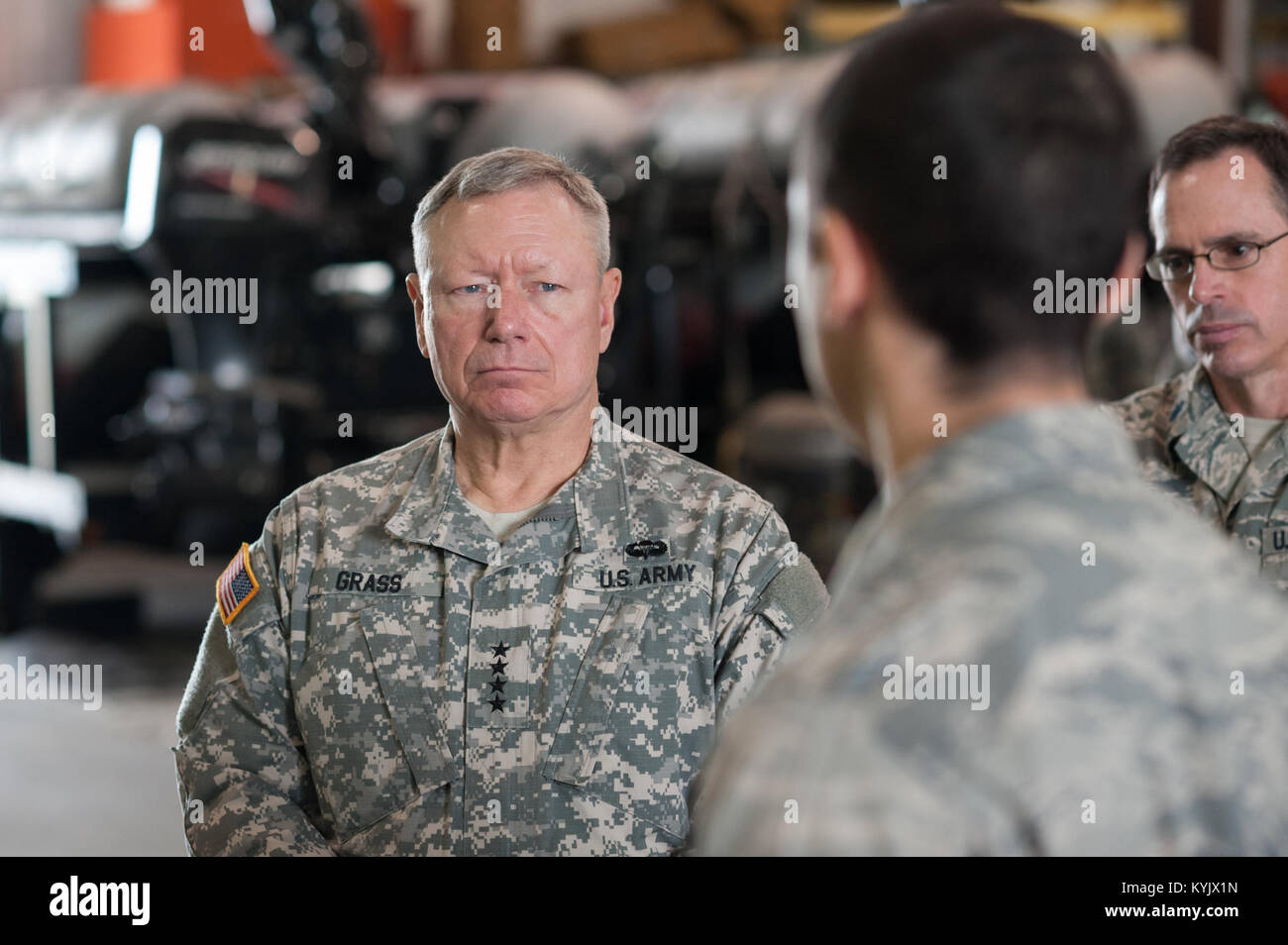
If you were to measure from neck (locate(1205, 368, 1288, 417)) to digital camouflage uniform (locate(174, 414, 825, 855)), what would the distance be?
0.71 m

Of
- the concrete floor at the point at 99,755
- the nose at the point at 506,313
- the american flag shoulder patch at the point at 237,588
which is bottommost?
the concrete floor at the point at 99,755

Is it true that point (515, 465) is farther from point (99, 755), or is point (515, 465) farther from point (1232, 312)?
point (99, 755)

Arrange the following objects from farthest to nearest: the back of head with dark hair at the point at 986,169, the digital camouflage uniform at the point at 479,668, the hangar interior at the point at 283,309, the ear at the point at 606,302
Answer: the hangar interior at the point at 283,309 → the ear at the point at 606,302 → the digital camouflage uniform at the point at 479,668 → the back of head with dark hair at the point at 986,169

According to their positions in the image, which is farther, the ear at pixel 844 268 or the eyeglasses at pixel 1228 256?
the eyeglasses at pixel 1228 256

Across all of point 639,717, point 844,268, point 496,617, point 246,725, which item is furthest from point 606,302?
point 844,268

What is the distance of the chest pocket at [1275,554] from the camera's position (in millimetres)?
2006

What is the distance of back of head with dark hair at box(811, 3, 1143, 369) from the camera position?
91 centimetres

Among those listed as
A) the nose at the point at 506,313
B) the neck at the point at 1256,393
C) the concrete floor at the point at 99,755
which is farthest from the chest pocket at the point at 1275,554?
the concrete floor at the point at 99,755

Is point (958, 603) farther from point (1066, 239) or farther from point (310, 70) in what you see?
point (310, 70)

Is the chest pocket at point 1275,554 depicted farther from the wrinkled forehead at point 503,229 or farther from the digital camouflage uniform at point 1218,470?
the wrinkled forehead at point 503,229

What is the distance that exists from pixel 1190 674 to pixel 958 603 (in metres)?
0.14

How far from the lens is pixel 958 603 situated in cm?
83

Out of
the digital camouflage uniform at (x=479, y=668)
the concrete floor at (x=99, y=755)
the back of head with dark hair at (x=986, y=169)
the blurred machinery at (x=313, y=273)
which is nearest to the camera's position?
the back of head with dark hair at (x=986, y=169)

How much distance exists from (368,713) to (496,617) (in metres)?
0.19
